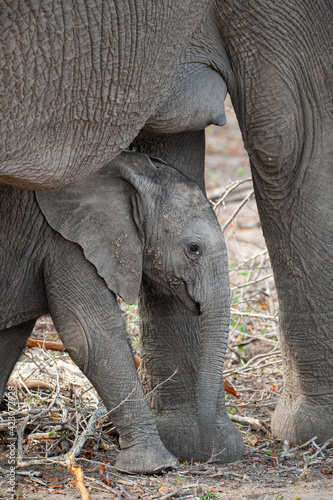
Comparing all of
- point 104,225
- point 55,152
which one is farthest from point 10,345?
point 55,152

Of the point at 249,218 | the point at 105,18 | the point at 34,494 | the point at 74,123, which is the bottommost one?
the point at 34,494

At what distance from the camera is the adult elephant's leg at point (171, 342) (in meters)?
3.34

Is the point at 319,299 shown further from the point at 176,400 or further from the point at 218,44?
the point at 218,44

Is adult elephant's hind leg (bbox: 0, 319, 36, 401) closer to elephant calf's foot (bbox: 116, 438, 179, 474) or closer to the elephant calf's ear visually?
the elephant calf's ear

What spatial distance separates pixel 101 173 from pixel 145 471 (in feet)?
3.06

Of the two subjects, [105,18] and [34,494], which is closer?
[105,18]

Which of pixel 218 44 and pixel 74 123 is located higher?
pixel 218 44

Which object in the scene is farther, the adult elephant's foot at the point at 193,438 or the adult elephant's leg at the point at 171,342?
the adult elephant's leg at the point at 171,342

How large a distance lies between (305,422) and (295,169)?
2.98ft

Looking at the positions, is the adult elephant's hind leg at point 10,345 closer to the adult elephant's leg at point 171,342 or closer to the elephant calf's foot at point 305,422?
the adult elephant's leg at point 171,342

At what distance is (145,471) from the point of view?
289 cm

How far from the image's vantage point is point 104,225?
2.97 m

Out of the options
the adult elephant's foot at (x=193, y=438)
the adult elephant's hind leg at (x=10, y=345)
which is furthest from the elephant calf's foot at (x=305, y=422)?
the adult elephant's hind leg at (x=10, y=345)

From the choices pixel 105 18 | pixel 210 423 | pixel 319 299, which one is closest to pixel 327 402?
pixel 319 299
